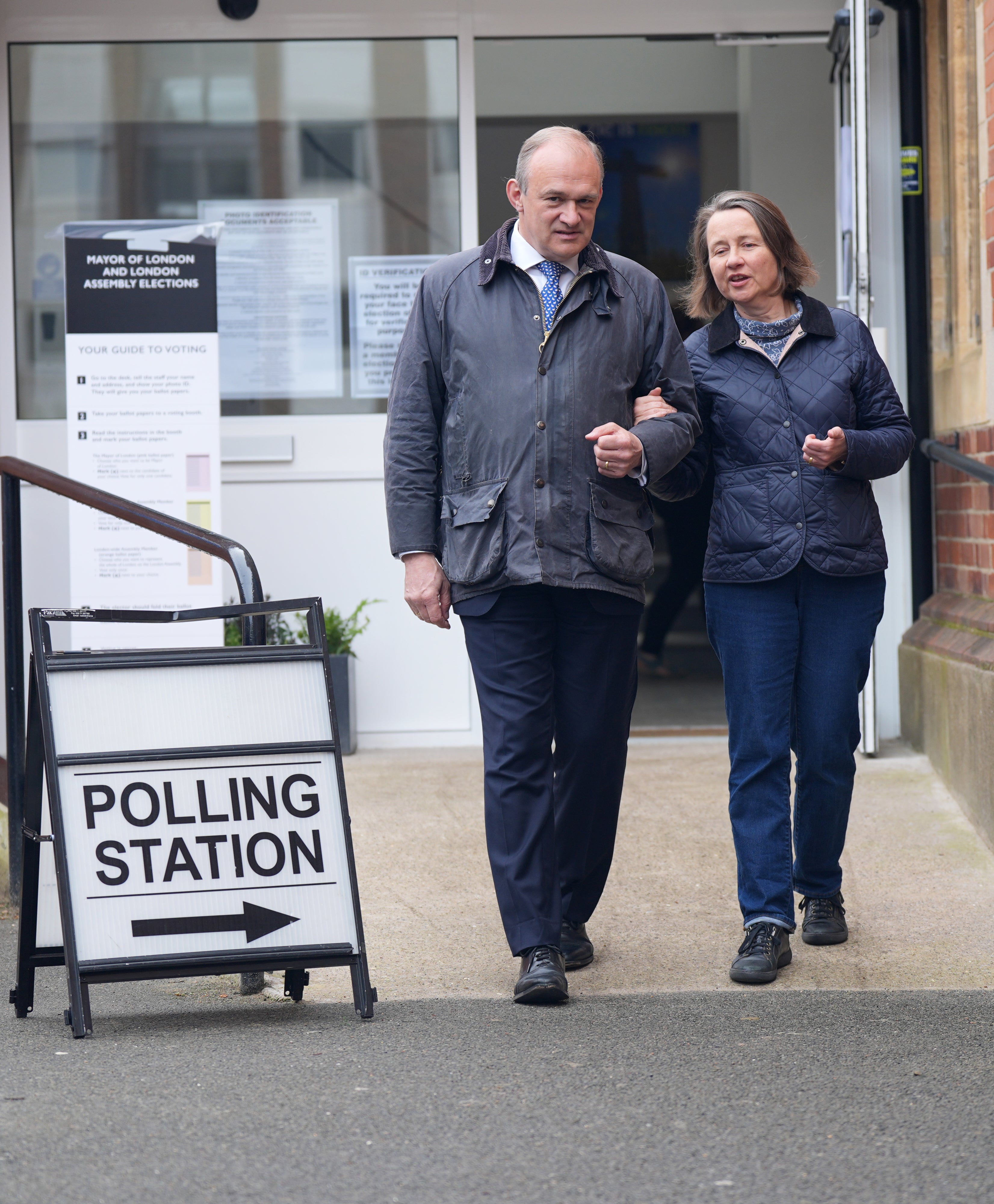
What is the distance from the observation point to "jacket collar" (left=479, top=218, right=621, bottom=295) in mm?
3605

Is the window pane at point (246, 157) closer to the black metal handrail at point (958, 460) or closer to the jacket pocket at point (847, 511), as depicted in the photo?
the black metal handrail at point (958, 460)

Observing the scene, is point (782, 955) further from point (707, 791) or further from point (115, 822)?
point (707, 791)

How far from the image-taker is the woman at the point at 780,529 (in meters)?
3.73

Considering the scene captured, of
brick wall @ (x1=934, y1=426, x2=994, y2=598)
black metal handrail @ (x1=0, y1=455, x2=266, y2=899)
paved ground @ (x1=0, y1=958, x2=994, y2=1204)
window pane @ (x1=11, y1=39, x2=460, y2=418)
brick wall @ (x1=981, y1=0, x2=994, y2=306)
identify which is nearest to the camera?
paved ground @ (x1=0, y1=958, x2=994, y2=1204)

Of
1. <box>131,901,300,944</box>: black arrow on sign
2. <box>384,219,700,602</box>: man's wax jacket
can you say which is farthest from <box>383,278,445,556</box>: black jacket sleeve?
<box>131,901,300,944</box>: black arrow on sign

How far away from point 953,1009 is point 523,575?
1.35 meters

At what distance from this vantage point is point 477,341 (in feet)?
11.7

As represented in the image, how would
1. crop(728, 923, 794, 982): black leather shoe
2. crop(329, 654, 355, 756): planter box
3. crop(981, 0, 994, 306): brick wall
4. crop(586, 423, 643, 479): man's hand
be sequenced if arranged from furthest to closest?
crop(329, 654, 355, 756): planter box, crop(981, 0, 994, 306): brick wall, crop(728, 923, 794, 982): black leather shoe, crop(586, 423, 643, 479): man's hand

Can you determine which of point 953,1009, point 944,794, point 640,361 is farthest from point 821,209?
point 953,1009

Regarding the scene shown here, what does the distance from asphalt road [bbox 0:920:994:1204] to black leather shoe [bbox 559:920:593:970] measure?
0.26m

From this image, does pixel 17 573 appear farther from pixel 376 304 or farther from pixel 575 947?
pixel 376 304

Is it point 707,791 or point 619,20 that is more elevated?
point 619,20

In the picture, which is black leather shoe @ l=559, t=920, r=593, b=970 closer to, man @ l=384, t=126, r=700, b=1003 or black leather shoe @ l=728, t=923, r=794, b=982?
man @ l=384, t=126, r=700, b=1003

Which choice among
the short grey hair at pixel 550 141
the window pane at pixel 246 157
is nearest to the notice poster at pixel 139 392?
the window pane at pixel 246 157
